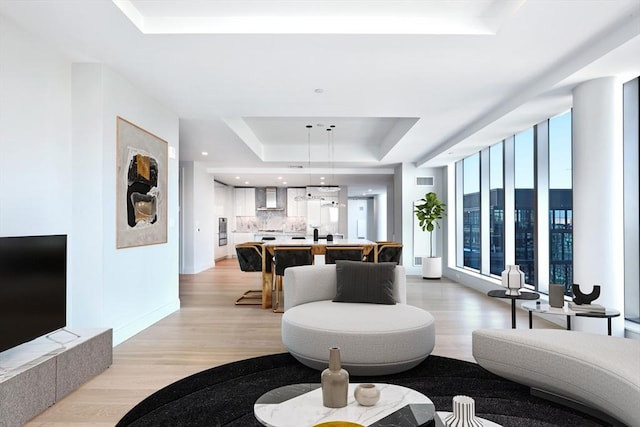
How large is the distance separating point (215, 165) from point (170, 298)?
5409 mm

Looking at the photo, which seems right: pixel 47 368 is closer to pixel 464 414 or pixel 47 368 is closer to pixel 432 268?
pixel 464 414

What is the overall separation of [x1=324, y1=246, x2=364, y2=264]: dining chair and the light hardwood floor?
1127mm

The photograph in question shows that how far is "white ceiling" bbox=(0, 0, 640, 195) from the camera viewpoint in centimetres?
299

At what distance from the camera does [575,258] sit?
389cm

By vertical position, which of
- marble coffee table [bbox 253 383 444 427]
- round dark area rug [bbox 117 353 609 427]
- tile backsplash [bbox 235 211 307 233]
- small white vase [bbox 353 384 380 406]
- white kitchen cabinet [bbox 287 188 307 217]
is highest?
white kitchen cabinet [bbox 287 188 307 217]

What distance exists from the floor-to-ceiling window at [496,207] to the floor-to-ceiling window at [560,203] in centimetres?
134

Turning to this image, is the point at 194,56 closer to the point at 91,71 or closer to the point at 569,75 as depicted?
the point at 91,71

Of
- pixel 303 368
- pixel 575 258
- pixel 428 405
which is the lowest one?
pixel 303 368

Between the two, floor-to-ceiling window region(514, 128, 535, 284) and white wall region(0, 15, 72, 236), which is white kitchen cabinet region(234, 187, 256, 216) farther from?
white wall region(0, 15, 72, 236)

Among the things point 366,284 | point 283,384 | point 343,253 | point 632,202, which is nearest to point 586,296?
point 632,202

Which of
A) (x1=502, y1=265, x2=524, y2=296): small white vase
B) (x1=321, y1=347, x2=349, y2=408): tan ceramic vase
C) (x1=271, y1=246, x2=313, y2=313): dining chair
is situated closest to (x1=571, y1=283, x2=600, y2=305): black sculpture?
(x1=502, y1=265, x2=524, y2=296): small white vase

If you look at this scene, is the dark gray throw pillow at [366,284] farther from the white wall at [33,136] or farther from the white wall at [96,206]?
the white wall at [33,136]

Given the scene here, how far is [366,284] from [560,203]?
3235 mm

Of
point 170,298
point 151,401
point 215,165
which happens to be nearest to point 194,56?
point 151,401
